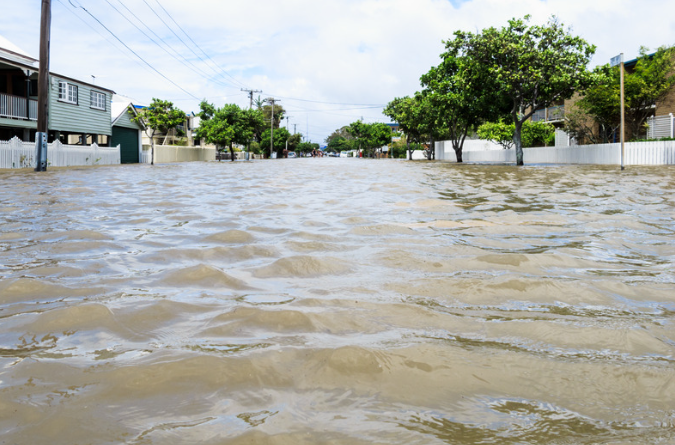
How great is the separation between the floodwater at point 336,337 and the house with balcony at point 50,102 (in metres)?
23.6


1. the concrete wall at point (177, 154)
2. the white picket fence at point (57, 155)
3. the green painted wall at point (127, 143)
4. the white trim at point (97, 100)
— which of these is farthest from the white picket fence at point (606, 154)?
the white trim at point (97, 100)

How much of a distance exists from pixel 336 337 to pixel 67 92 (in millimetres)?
33432

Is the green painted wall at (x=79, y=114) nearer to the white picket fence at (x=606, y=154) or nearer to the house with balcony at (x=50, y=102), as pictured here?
the house with balcony at (x=50, y=102)

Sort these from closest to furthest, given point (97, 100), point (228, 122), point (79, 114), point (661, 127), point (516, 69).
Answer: point (516, 69) < point (661, 127) < point (79, 114) < point (97, 100) < point (228, 122)

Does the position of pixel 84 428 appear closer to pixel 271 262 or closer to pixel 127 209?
pixel 271 262

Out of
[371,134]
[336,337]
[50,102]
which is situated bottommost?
[336,337]

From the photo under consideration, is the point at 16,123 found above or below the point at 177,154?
below

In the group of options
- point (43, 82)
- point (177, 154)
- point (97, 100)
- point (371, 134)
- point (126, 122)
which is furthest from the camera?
point (371, 134)

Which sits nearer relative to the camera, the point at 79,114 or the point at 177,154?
the point at 79,114

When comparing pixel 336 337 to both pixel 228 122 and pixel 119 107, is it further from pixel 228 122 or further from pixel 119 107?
pixel 228 122

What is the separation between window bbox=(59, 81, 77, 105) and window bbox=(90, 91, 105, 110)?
197 cm

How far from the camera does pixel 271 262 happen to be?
441cm

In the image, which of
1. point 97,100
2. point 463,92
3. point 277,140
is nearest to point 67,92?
point 97,100

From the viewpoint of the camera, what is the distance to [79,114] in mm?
32344
